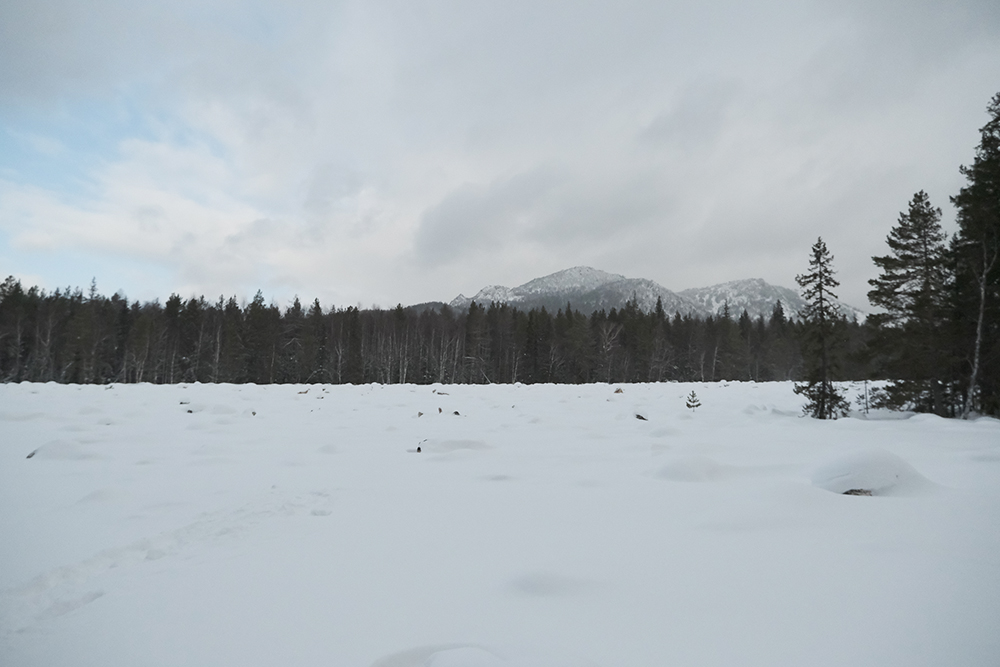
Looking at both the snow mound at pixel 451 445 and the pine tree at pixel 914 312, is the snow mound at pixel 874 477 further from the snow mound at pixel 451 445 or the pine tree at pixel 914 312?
the pine tree at pixel 914 312

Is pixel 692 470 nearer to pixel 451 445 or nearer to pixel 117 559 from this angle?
pixel 451 445

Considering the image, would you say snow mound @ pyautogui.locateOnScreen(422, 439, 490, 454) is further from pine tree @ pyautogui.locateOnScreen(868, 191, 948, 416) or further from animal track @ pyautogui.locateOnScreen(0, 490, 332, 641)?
pine tree @ pyautogui.locateOnScreen(868, 191, 948, 416)

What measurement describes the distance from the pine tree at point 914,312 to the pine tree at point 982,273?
479 mm

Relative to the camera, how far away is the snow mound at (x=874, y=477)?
9.27 ft

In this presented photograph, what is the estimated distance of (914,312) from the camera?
1087 cm

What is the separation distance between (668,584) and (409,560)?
1215 mm

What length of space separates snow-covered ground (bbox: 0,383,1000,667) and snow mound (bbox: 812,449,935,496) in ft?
0.06

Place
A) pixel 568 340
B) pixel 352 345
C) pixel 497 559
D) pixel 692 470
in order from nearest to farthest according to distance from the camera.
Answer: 1. pixel 497 559
2. pixel 692 470
3. pixel 352 345
4. pixel 568 340

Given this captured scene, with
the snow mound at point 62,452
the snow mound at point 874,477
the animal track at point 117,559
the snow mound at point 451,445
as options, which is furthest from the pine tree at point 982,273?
the snow mound at point 62,452

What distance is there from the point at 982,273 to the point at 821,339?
12.1ft

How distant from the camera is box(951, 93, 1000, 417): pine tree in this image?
956 cm

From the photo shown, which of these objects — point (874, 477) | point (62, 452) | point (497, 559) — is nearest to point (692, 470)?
point (874, 477)

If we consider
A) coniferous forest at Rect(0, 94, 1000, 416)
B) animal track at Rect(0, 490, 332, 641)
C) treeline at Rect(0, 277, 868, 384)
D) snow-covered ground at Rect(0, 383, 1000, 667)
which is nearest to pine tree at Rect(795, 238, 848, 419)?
coniferous forest at Rect(0, 94, 1000, 416)

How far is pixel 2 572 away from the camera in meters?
1.95
